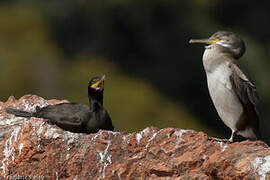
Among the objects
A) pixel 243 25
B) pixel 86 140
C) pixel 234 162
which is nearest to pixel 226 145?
pixel 234 162

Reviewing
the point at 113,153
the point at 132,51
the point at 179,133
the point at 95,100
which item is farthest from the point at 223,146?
the point at 132,51

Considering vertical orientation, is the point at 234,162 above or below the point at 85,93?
above

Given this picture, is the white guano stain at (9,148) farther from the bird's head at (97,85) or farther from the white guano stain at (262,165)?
the white guano stain at (262,165)

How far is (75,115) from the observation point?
1130 cm

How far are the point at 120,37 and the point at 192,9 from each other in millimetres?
3948

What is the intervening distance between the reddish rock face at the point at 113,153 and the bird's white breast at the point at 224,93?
1596 millimetres

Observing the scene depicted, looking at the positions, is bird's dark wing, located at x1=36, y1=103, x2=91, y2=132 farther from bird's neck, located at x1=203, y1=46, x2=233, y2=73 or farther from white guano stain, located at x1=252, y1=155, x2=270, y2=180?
white guano stain, located at x1=252, y1=155, x2=270, y2=180

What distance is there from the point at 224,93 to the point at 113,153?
2191mm

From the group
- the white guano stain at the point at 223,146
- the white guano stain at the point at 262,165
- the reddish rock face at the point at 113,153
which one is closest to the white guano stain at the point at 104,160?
the reddish rock face at the point at 113,153

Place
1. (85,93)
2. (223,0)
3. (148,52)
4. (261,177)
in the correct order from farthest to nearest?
(223,0) → (148,52) → (85,93) → (261,177)

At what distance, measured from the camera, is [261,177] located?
841 centimetres

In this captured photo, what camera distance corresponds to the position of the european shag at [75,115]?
11.1 m

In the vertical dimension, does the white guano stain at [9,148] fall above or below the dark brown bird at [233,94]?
below

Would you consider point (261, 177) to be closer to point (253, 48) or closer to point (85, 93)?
point (85, 93)
